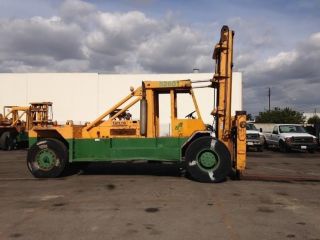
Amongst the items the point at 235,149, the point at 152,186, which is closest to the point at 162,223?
the point at 152,186

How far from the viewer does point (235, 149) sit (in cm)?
1325

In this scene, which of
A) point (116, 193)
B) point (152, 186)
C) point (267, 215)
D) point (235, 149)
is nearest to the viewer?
point (267, 215)

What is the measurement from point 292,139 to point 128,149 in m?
16.5

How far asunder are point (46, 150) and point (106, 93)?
1233 inches

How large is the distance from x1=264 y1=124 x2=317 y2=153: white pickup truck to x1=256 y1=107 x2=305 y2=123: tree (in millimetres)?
49999

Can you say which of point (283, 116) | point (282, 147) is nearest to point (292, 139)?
point (282, 147)

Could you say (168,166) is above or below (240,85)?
below

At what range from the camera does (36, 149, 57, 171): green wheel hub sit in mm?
13836

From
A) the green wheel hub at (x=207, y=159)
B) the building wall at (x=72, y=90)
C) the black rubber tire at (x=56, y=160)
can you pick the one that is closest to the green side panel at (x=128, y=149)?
the black rubber tire at (x=56, y=160)

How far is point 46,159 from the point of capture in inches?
547

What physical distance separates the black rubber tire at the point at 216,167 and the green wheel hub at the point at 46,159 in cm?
391

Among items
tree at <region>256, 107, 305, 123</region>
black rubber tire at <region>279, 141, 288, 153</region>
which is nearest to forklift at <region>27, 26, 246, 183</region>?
black rubber tire at <region>279, 141, 288, 153</region>

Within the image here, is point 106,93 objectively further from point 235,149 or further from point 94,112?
point 235,149

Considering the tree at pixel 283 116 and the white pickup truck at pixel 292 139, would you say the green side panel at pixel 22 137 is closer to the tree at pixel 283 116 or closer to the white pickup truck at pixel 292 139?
the white pickup truck at pixel 292 139
